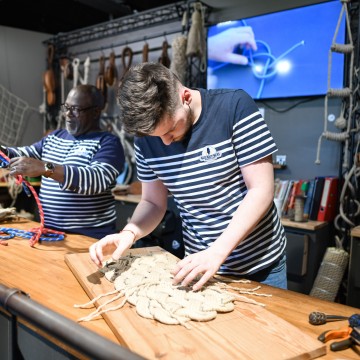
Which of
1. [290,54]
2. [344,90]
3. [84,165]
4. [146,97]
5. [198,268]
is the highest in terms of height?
[290,54]

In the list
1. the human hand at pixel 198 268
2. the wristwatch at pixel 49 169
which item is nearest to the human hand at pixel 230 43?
the wristwatch at pixel 49 169

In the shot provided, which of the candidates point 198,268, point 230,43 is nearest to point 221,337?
point 198,268

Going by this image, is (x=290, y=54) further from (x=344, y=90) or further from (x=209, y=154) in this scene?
(x=209, y=154)

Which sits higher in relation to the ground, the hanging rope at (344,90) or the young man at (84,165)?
the hanging rope at (344,90)

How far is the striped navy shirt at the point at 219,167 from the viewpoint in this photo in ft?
3.67

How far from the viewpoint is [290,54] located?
126 inches

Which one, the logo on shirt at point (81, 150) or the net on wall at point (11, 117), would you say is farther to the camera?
the net on wall at point (11, 117)

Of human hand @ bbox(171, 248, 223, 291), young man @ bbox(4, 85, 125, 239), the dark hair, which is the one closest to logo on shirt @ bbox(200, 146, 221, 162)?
the dark hair

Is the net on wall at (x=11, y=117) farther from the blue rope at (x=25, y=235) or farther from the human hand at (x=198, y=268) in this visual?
the human hand at (x=198, y=268)

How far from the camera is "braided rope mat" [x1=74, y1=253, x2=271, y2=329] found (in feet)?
2.76

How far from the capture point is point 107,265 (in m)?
1.18

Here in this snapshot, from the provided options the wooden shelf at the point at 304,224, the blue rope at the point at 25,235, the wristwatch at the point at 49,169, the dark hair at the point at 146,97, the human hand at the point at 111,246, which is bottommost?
the wooden shelf at the point at 304,224

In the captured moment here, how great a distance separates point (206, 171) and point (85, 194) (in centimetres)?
75

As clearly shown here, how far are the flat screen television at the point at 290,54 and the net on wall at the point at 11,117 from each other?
2795 millimetres
